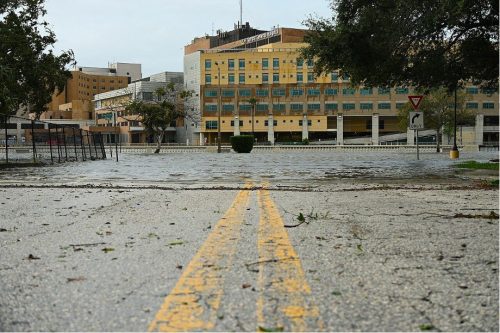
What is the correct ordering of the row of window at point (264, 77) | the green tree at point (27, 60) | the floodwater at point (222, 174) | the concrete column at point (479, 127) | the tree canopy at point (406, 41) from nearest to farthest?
the floodwater at point (222, 174) → the tree canopy at point (406, 41) → the green tree at point (27, 60) → the concrete column at point (479, 127) → the row of window at point (264, 77)

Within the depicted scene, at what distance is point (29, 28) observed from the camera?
31.9m

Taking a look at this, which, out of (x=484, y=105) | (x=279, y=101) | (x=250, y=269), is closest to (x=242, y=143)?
(x=250, y=269)

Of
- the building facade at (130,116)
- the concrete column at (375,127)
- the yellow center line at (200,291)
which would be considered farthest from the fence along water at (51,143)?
the building facade at (130,116)

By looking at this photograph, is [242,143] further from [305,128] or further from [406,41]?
[305,128]

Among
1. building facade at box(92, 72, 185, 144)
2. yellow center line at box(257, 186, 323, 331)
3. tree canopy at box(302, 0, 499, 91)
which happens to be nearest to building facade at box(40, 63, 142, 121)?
building facade at box(92, 72, 185, 144)

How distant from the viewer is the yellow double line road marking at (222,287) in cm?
341

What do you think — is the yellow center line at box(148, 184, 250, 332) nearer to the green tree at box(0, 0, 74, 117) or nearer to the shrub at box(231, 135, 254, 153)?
the green tree at box(0, 0, 74, 117)

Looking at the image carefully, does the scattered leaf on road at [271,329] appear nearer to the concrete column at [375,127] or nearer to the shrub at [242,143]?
the shrub at [242,143]

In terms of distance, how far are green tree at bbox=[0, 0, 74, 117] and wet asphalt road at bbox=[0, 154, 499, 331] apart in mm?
21123

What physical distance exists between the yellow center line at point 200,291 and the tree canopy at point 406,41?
14759mm

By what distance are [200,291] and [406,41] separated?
61.9 feet

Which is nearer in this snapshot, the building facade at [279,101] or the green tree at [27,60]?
the green tree at [27,60]

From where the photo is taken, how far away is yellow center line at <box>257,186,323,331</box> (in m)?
3.42

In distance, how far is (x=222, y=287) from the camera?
164 inches
